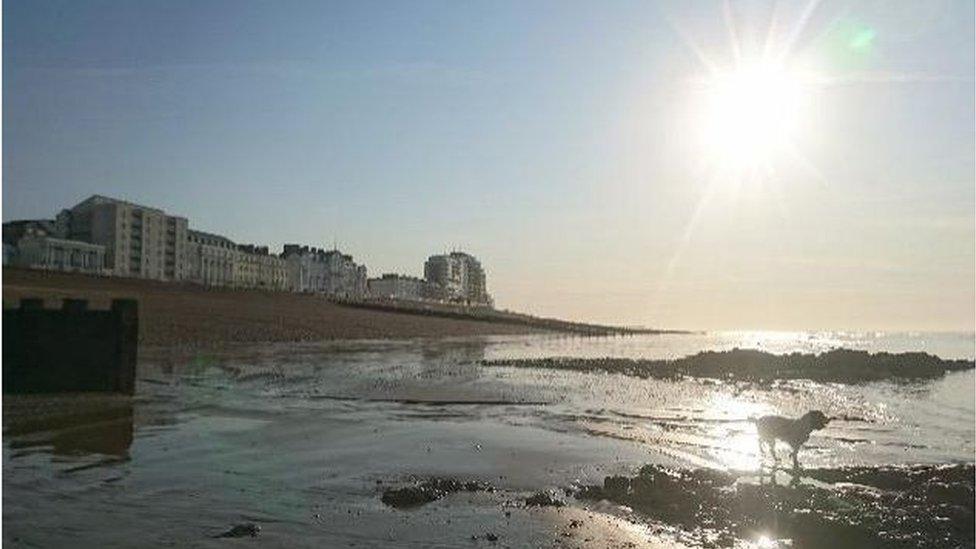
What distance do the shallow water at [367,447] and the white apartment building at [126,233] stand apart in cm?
12396

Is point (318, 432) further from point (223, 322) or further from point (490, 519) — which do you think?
point (223, 322)

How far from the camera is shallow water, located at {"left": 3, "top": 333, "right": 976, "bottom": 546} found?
10031 millimetres

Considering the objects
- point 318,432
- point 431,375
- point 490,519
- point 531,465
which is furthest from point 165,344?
point 490,519

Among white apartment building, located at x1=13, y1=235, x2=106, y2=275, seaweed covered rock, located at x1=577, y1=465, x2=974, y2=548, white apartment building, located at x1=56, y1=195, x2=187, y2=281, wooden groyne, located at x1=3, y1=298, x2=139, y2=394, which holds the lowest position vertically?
seaweed covered rock, located at x1=577, y1=465, x2=974, y2=548

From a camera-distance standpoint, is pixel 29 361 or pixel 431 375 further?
pixel 431 375

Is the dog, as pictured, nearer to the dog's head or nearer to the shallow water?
the dog's head

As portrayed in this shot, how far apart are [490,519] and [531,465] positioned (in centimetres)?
419

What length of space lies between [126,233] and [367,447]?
14646 cm

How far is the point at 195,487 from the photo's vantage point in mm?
11781

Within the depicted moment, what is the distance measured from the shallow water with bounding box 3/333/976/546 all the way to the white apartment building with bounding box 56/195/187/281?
12396 centimetres

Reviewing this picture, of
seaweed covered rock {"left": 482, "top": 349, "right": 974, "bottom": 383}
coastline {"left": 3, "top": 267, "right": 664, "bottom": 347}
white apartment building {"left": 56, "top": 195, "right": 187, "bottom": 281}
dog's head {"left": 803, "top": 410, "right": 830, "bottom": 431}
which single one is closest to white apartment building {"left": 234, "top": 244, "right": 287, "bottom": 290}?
white apartment building {"left": 56, "top": 195, "right": 187, "bottom": 281}

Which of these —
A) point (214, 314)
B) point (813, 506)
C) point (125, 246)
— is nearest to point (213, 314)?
point (214, 314)

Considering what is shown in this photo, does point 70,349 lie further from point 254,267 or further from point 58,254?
point 254,267

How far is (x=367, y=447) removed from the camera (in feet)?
52.3
